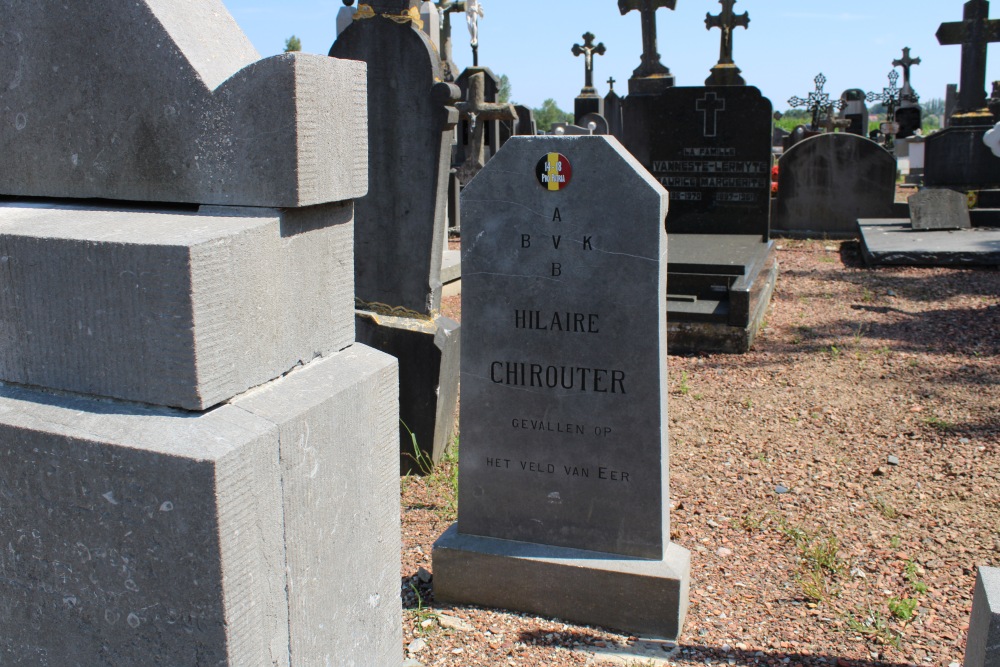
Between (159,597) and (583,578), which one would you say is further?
(583,578)

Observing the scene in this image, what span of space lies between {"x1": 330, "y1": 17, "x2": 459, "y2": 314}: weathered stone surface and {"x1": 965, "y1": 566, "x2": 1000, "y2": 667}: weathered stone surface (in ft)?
10.7

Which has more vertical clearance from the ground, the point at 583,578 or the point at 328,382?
the point at 328,382

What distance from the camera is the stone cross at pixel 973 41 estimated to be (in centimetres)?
1330

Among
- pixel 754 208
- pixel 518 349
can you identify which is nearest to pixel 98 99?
pixel 518 349

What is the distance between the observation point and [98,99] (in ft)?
5.58

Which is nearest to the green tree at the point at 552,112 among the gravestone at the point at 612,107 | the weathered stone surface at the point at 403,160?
the gravestone at the point at 612,107

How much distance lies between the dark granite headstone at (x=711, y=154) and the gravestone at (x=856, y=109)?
16.6 m

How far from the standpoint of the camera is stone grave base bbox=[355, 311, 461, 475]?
4.69 m

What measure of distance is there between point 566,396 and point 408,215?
1.87 metres

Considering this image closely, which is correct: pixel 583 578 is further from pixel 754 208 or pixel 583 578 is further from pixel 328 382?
pixel 754 208

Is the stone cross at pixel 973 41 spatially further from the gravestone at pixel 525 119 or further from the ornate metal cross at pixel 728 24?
the gravestone at pixel 525 119

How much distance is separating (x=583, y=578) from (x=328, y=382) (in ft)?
5.74

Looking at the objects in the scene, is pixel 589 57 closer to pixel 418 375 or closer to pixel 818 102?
pixel 818 102

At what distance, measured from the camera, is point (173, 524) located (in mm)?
1503
